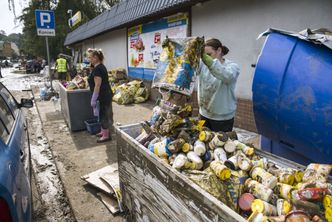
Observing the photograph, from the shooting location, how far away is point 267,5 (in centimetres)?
415

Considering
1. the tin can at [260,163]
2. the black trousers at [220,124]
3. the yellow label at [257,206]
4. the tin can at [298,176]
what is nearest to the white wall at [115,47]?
the black trousers at [220,124]

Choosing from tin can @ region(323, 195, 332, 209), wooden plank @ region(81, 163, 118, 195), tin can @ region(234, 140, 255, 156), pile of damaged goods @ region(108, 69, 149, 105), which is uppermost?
tin can @ region(234, 140, 255, 156)

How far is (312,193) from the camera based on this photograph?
120 cm

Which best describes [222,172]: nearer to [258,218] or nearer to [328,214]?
[258,218]

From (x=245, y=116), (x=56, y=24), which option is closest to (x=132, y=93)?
(x=245, y=116)

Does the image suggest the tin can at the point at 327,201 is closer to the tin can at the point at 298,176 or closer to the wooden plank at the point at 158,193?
the tin can at the point at 298,176

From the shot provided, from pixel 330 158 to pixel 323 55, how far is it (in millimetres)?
753

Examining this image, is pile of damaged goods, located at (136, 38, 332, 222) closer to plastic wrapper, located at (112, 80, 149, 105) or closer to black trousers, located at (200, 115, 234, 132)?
black trousers, located at (200, 115, 234, 132)

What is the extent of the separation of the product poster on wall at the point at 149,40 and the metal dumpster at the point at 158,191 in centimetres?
484

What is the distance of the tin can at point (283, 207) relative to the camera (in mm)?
1235

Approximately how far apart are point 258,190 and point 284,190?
0.45ft

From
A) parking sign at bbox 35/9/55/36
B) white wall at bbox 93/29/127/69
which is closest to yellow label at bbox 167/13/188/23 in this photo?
white wall at bbox 93/29/127/69

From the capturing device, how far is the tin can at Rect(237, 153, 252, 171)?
5.27 ft

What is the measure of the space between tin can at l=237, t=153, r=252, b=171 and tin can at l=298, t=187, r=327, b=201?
40 centimetres
